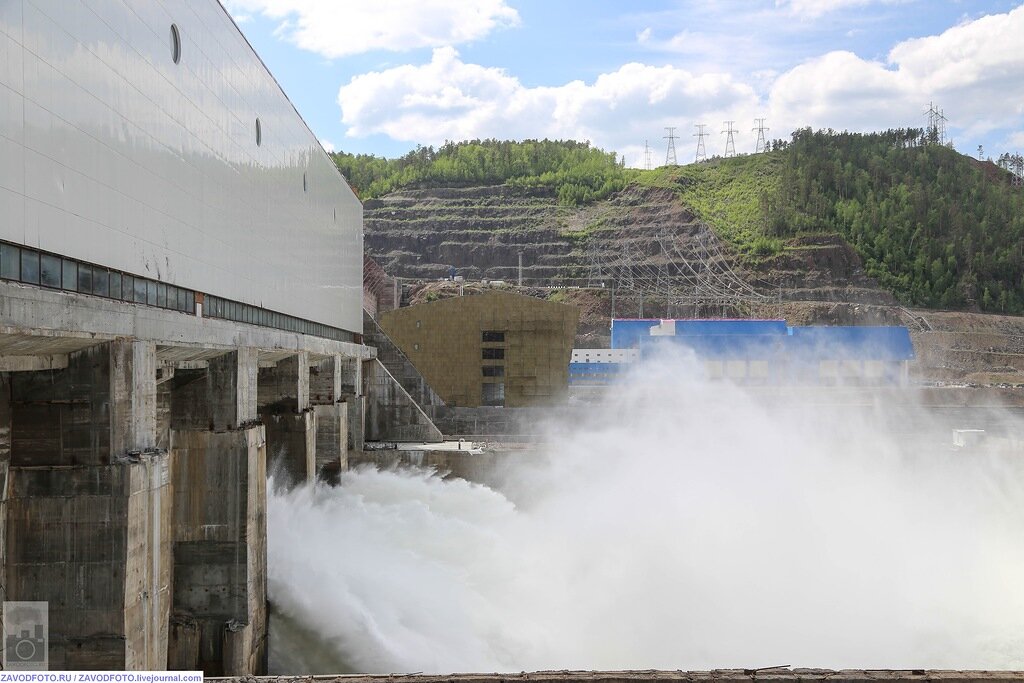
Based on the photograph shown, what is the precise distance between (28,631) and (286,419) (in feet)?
49.9

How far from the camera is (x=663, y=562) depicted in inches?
975

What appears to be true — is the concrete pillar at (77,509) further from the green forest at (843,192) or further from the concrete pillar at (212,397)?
the green forest at (843,192)

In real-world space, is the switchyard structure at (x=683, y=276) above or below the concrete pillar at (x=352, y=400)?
above

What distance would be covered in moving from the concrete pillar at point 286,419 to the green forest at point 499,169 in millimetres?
107943

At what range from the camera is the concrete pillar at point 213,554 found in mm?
18312

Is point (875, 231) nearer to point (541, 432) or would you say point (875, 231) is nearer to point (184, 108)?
point (541, 432)

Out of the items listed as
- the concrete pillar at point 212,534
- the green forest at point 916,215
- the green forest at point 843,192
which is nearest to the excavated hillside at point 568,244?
the green forest at point 843,192

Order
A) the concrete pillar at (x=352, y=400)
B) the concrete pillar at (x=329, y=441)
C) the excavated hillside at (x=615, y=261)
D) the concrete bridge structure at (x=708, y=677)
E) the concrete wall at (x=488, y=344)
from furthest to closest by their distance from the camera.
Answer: the excavated hillside at (x=615, y=261)
the concrete wall at (x=488, y=344)
the concrete pillar at (x=352, y=400)
the concrete pillar at (x=329, y=441)
the concrete bridge structure at (x=708, y=677)

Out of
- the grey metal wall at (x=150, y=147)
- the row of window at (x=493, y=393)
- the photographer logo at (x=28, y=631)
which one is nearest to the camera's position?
the grey metal wall at (x=150, y=147)

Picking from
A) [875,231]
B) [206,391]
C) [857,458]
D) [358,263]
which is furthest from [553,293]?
[206,391]

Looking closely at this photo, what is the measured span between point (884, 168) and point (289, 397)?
412 ft

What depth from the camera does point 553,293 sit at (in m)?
102

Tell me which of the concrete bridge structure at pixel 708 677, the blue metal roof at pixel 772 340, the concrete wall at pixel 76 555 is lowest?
the concrete bridge structure at pixel 708 677

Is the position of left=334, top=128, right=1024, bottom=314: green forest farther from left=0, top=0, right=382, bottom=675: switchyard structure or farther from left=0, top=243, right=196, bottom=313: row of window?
left=0, top=243, right=196, bottom=313: row of window
